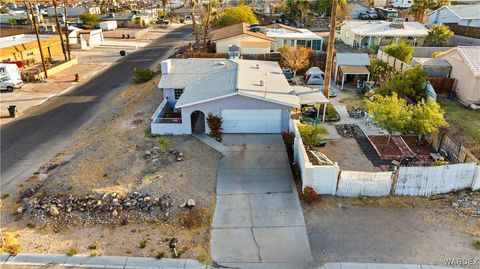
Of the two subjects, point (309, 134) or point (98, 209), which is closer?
point (98, 209)

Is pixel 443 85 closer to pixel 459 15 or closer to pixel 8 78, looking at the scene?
pixel 459 15

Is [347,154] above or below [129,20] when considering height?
below

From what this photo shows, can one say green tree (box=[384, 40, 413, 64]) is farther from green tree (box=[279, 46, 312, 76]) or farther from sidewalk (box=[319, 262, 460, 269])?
sidewalk (box=[319, 262, 460, 269])

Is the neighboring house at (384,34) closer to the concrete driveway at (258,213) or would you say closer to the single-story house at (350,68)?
the single-story house at (350,68)

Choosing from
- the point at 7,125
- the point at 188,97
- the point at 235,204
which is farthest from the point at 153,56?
the point at 235,204

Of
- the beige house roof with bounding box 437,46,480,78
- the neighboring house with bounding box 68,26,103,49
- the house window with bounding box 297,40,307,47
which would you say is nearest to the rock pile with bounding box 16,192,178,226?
the beige house roof with bounding box 437,46,480,78

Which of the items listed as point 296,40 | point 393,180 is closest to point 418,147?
point 393,180

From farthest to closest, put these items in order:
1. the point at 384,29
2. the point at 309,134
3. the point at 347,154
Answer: the point at 384,29
the point at 347,154
the point at 309,134

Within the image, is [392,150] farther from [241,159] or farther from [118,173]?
[118,173]
